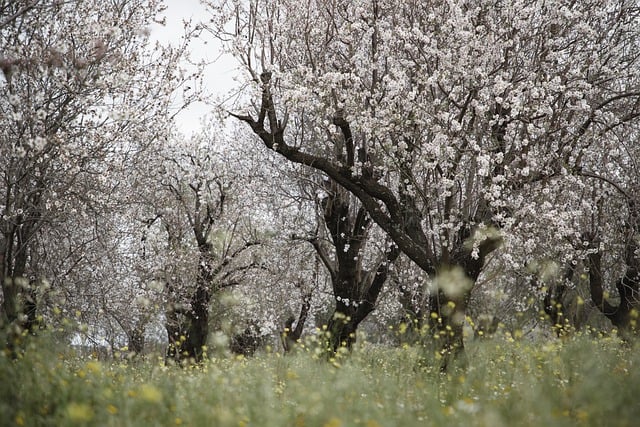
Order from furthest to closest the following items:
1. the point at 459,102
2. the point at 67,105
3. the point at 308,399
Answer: the point at 459,102 < the point at 67,105 < the point at 308,399

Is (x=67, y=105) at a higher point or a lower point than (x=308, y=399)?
higher

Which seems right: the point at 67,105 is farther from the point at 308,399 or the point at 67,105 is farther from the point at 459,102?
the point at 308,399

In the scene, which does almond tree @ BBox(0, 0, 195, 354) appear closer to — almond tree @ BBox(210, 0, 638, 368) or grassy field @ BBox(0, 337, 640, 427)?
almond tree @ BBox(210, 0, 638, 368)

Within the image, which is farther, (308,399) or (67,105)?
(67,105)

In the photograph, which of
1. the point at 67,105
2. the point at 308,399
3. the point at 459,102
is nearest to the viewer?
the point at 308,399

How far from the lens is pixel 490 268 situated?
17.4 meters

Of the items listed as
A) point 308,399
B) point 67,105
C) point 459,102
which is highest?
point 459,102

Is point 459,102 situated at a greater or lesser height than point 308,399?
greater

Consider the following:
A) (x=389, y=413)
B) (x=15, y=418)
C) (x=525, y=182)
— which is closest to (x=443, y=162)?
(x=525, y=182)

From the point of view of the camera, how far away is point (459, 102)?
32.4 feet

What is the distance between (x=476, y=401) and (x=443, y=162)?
4.91 metres

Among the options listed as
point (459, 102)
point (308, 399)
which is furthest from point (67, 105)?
point (308, 399)

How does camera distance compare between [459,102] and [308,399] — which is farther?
→ [459,102]

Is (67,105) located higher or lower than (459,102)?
lower
